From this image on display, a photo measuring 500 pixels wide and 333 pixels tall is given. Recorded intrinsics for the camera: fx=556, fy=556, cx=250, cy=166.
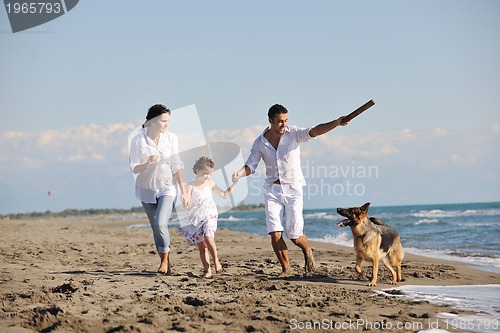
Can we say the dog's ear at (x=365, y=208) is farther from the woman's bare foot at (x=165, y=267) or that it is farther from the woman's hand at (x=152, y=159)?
the woman's bare foot at (x=165, y=267)

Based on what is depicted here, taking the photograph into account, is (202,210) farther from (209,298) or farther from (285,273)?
(209,298)

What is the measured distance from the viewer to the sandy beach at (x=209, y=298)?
4.65 m

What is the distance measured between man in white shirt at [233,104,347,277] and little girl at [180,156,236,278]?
708mm

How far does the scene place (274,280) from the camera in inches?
273

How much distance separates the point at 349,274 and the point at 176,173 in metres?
2.72

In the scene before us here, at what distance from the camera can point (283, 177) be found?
7.14 m

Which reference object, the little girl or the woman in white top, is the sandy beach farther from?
the woman in white top

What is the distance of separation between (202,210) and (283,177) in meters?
Result: 1.32

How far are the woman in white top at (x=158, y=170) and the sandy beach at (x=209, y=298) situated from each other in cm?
71

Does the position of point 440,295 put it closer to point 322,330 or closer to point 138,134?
point 322,330

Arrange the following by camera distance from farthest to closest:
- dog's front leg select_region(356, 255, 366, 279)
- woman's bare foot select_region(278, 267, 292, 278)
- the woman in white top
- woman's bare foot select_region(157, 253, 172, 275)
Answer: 1. woman's bare foot select_region(157, 253, 172, 275)
2. the woman in white top
3. woman's bare foot select_region(278, 267, 292, 278)
4. dog's front leg select_region(356, 255, 366, 279)

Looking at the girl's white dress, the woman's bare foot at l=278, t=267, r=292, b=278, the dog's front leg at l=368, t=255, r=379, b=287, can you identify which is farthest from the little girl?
the dog's front leg at l=368, t=255, r=379, b=287

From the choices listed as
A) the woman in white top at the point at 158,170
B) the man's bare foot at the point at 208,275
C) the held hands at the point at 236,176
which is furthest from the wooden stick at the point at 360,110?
the man's bare foot at the point at 208,275

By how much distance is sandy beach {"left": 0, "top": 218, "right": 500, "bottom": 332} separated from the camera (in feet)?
15.3
